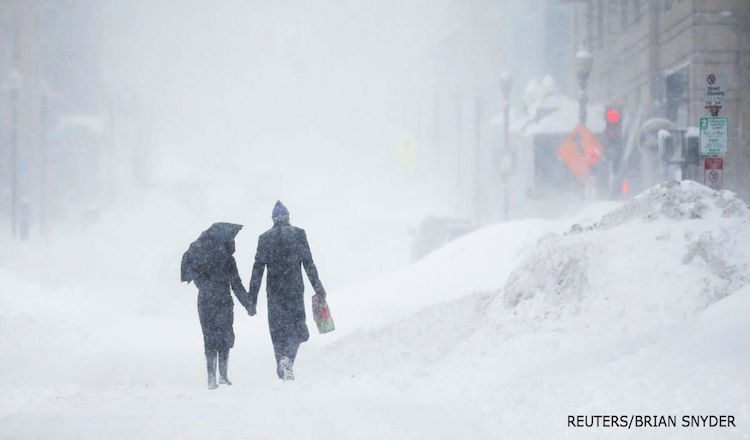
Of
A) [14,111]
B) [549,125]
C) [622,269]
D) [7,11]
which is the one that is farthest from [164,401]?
[7,11]

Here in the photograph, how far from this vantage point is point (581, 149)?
23938 millimetres

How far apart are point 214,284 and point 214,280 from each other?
0.14ft

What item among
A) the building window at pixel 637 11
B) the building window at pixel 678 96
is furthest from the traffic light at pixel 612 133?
the building window at pixel 637 11

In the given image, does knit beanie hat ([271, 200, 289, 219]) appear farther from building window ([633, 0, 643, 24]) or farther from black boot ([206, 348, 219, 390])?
building window ([633, 0, 643, 24])

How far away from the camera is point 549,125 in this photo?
3481 cm

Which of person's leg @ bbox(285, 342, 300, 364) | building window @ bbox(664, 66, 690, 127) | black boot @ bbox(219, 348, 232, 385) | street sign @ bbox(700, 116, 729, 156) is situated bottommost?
black boot @ bbox(219, 348, 232, 385)

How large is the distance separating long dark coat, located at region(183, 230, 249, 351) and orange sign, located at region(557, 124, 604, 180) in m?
15.4

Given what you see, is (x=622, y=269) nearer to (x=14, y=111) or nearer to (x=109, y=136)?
(x=14, y=111)

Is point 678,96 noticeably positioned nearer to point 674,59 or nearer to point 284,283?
point 674,59

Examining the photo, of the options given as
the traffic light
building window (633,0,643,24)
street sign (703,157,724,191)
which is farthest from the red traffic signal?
building window (633,0,643,24)

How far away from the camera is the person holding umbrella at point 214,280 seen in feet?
32.5

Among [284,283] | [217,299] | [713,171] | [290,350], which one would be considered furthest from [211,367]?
[713,171]

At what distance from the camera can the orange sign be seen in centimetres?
2370

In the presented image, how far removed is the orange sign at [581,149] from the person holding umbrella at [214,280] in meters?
15.3
